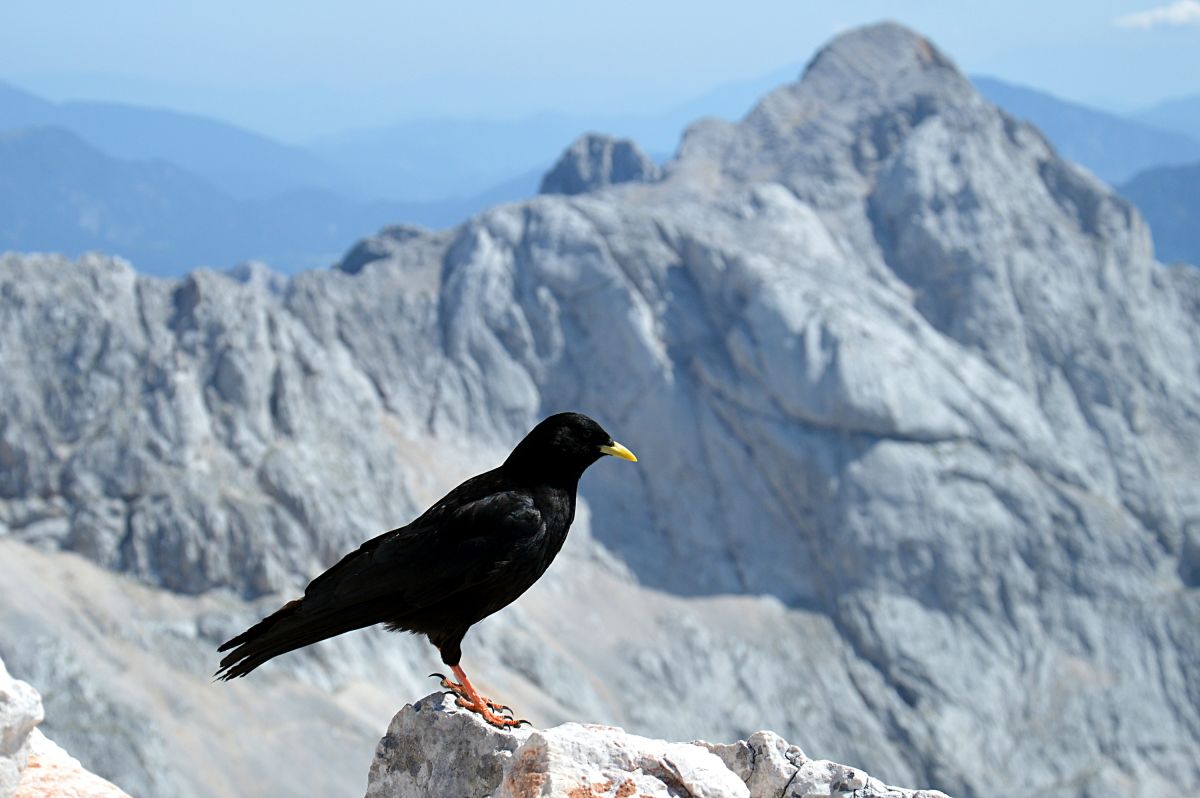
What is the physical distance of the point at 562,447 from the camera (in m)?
11.1

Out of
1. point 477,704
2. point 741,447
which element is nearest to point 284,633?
point 477,704

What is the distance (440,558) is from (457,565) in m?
0.18

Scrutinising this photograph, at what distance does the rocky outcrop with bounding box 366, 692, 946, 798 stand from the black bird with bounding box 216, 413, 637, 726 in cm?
33

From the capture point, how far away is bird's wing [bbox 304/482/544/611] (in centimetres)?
1064

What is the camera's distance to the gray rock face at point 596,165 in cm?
16125

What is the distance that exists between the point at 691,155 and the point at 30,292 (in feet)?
225

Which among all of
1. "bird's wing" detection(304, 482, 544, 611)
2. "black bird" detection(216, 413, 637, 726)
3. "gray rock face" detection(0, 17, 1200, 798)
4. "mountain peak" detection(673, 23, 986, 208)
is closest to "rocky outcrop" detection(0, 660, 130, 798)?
"black bird" detection(216, 413, 637, 726)

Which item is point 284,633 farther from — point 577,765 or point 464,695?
point 577,765

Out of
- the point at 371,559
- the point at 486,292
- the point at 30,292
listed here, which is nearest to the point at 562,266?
the point at 486,292

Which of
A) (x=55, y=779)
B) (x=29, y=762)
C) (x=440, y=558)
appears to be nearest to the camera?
(x=440, y=558)

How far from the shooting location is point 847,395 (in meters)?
93.1

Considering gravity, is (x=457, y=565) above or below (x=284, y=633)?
above

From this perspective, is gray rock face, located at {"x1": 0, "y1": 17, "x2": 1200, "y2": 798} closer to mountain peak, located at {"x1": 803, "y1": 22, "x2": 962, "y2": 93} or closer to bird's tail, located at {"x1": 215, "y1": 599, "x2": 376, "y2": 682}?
mountain peak, located at {"x1": 803, "y1": 22, "x2": 962, "y2": 93}

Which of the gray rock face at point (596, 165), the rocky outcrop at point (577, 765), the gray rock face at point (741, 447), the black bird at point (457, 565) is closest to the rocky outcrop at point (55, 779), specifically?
the black bird at point (457, 565)
